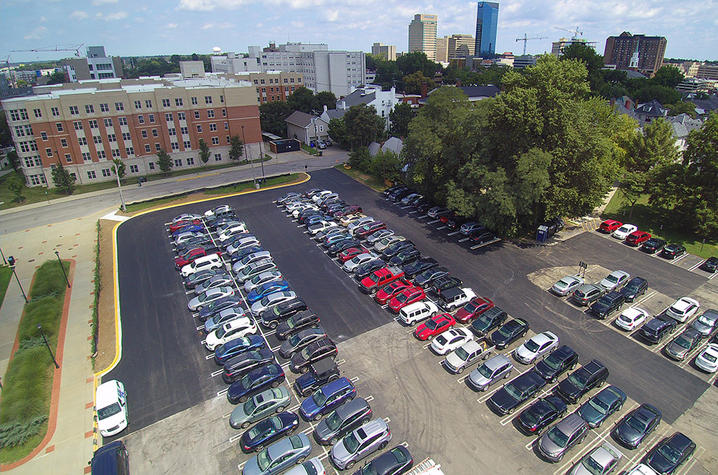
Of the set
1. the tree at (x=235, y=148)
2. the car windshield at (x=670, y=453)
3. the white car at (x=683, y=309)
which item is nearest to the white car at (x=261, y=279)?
the car windshield at (x=670, y=453)

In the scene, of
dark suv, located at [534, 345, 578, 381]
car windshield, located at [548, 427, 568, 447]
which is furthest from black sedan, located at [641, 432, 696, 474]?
dark suv, located at [534, 345, 578, 381]

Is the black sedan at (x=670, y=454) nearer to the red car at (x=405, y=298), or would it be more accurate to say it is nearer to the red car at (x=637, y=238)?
the red car at (x=405, y=298)

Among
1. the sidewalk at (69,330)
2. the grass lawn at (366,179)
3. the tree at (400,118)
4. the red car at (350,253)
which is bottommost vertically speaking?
the sidewalk at (69,330)

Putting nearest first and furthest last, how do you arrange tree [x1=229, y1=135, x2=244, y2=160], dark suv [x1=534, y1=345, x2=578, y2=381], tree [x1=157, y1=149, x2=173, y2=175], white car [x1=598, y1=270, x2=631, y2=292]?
1. dark suv [x1=534, y1=345, x2=578, y2=381]
2. white car [x1=598, y1=270, x2=631, y2=292]
3. tree [x1=157, y1=149, x2=173, y2=175]
4. tree [x1=229, y1=135, x2=244, y2=160]

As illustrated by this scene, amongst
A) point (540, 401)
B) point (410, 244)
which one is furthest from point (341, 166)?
point (540, 401)

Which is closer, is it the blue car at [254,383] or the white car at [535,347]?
the blue car at [254,383]

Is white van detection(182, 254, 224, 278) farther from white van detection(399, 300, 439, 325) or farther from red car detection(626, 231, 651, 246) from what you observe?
red car detection(626, 231, 651, 246)
